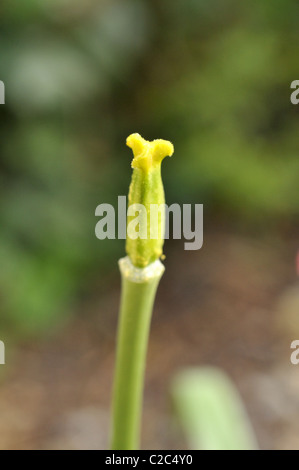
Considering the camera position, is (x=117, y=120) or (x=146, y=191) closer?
(x=146, y=191)

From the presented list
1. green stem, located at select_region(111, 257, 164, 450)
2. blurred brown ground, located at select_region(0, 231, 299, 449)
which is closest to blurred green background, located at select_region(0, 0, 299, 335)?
blurred brown ground, located at select_region(0, 231, 299, 449)

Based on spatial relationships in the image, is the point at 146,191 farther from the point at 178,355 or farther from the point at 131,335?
the point at 178,355

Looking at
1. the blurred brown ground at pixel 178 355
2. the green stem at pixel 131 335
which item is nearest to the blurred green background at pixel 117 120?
the blurred brown ground at pixel 178 355

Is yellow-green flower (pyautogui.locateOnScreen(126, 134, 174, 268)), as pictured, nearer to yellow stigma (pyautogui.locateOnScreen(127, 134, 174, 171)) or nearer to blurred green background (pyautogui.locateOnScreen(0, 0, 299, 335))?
yellow stigma (pyautogui.locateOnScreen(127, 134, 174, 171))

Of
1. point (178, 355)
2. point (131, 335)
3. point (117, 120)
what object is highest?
point (117, 120)

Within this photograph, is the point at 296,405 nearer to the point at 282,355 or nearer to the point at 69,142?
the point at 282,355

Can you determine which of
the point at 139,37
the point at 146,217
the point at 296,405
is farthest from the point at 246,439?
the point at 139,37

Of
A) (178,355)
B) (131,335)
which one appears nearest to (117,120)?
(178,355)

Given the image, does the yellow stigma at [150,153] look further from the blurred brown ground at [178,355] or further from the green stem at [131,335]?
the blurred brown ground at [178,355]
